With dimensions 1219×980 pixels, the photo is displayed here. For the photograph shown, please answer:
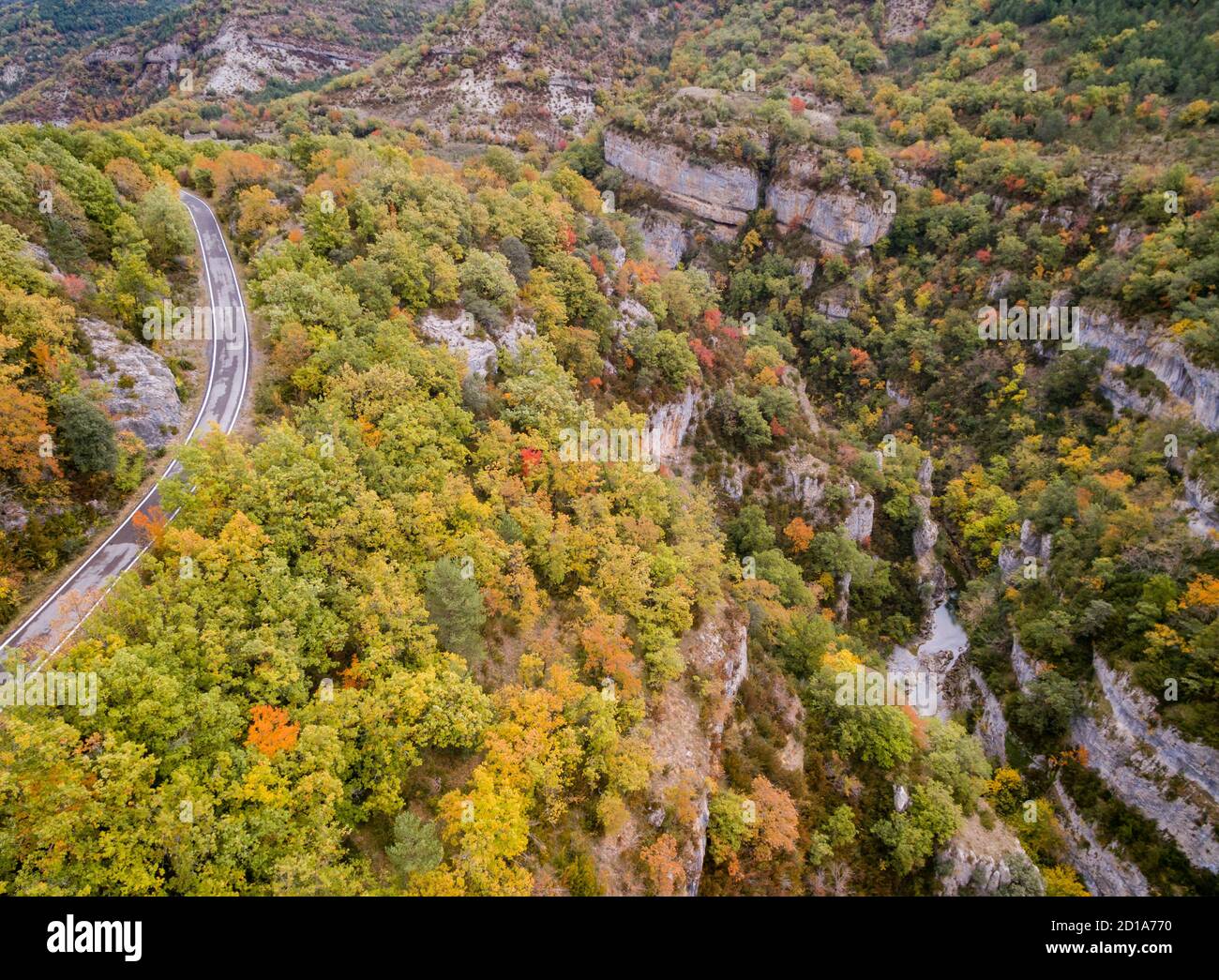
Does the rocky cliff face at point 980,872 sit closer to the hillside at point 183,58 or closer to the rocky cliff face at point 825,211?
the rocky cliff face at point 825,211

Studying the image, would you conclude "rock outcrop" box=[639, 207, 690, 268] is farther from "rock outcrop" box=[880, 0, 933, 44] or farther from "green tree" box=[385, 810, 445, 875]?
"green tree" box=[385, 810, 445, 875]

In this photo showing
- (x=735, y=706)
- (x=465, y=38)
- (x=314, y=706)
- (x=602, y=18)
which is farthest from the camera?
(x=602, y=18)

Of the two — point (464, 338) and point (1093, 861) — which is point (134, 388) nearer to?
point (464, 338)

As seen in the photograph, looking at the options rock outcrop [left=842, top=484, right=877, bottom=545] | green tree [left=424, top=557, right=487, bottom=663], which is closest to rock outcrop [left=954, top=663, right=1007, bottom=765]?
rock outcrop [left=842, top=484, right=877, bottom=545]

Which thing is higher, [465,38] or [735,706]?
[465,38]
